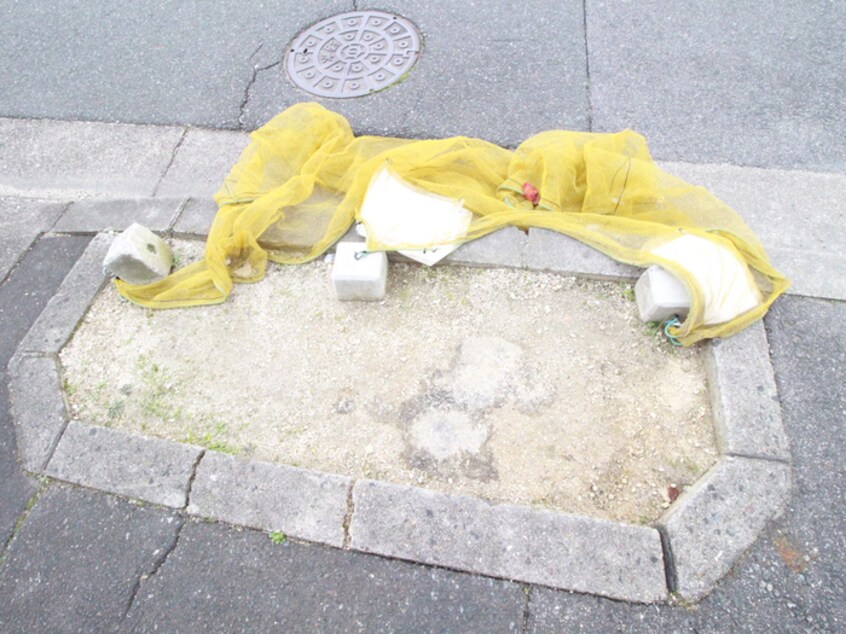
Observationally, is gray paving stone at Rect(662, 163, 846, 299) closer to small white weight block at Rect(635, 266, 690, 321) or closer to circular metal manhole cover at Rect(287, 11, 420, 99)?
small white weight block at Rect(635, 266, 690, 321)

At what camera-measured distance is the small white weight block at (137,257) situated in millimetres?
2510

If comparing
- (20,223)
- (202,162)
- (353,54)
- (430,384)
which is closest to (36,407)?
Answer: (20,223)

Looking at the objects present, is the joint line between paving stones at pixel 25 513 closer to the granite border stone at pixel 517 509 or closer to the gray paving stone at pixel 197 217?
the granite border stone at pixel 517 509

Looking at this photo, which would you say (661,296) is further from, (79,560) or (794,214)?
(79,560)

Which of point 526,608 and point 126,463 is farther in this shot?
point 126,463

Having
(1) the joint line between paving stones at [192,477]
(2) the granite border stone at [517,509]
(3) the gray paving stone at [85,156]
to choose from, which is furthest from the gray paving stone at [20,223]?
(1) the joint line between paving stones at [192,477]

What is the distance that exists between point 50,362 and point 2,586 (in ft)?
3.01

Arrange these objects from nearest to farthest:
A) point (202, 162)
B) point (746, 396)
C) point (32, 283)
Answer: point (746, 396)
point (32, 283)
point (202, 162)

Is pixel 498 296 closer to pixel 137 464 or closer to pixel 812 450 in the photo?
pixel 812 450

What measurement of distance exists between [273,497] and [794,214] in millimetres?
2742

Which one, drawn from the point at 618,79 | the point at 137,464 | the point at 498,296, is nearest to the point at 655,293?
the point at 498,296

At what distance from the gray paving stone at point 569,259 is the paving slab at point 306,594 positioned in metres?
1.35

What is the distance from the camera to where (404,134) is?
3.26 metres

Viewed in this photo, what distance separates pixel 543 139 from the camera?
277 cm
